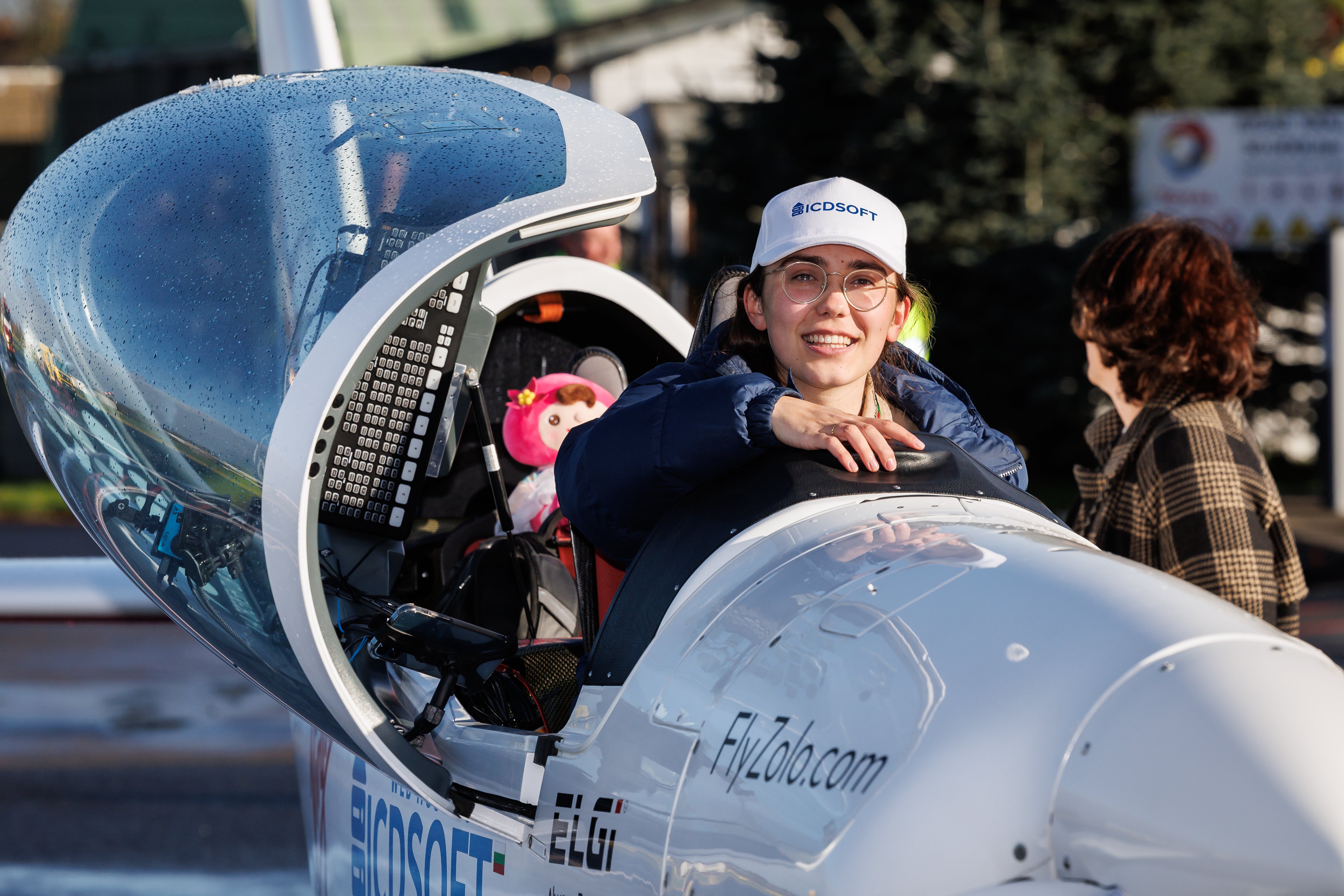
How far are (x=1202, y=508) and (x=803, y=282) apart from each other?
987 mm

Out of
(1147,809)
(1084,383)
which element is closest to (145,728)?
(1147,809)

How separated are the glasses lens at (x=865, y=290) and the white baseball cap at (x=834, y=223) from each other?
0.12 ft

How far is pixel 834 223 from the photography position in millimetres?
2115

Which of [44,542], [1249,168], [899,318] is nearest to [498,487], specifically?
[899,318]

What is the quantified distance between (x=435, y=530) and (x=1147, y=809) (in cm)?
283

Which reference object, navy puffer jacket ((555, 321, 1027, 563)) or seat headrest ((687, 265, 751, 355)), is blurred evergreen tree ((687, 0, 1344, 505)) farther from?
navy puffer jacket ((555, 321, 1027, 563))

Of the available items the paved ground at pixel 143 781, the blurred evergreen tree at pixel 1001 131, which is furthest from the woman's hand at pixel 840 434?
the blurred evergreen tree at pixel 1001 131

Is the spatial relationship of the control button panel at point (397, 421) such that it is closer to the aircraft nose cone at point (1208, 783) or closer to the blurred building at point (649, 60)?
the aircraft nose cone at point (1208, 783)

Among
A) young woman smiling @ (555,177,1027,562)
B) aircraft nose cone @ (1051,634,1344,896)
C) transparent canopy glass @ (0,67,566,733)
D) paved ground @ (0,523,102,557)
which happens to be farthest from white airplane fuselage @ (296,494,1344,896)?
paved ground @ (0,523,102,557)

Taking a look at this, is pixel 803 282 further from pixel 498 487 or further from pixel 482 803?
pixel 498 487

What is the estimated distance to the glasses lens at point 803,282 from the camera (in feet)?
7.11

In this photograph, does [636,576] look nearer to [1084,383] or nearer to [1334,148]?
[1084,383]

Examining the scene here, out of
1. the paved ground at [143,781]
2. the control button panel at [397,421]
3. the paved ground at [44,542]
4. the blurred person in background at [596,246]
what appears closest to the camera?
the control button panel at [397,421]

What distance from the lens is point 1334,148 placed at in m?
12.4
